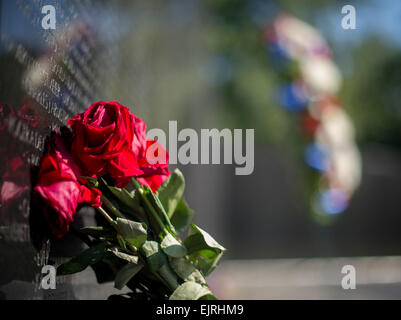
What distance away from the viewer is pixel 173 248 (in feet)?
2.35

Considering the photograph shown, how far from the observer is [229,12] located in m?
8.17

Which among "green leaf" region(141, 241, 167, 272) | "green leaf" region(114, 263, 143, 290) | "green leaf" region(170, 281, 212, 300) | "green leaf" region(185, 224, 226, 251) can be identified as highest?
"green leaf" region(185, 224, 226, 251)

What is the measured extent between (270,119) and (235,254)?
251 cm

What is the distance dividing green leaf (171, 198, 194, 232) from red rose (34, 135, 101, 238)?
0.16m

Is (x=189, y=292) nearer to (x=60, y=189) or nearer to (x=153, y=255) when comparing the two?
(x=153, y=255)

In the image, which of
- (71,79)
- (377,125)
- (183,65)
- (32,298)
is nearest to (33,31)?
(71,79)

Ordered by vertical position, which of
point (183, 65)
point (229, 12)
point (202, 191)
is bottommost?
point (202, 191)

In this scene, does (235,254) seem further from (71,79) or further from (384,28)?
(71,79)

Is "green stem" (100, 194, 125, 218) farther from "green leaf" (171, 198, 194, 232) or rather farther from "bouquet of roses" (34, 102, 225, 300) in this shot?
"green leaf" (171, 198, 194, 232)

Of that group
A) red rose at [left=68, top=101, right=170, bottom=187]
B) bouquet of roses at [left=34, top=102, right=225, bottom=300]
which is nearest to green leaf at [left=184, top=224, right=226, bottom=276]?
bouquet of roses at [left=34, top=102, right=225, bottom=300]

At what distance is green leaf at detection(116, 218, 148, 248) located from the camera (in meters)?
0.70

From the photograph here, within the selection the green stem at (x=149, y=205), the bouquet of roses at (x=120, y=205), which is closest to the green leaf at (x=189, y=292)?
the bouquet of roses at (x=120, y=205)

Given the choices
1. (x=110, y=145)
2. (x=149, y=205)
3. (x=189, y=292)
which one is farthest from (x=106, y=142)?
(x=189, y=292)
